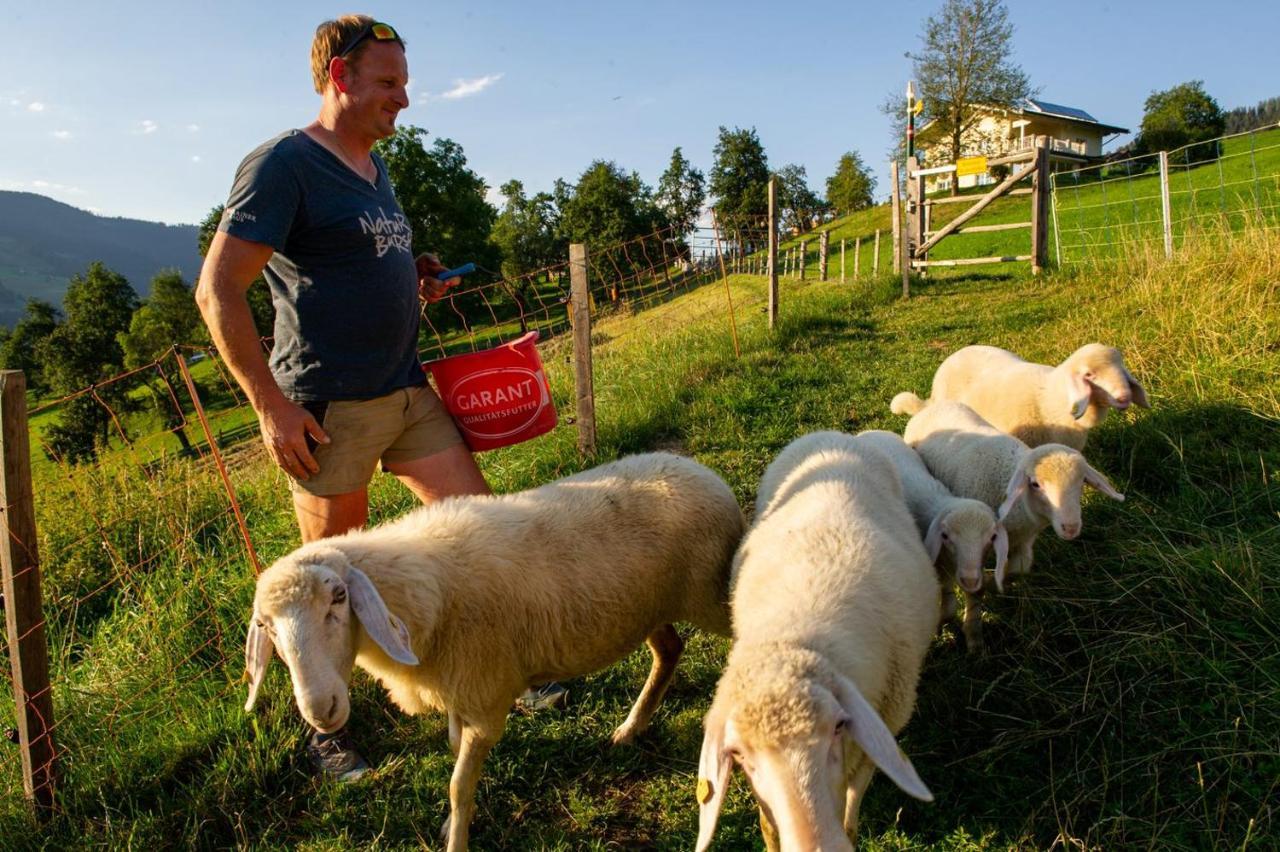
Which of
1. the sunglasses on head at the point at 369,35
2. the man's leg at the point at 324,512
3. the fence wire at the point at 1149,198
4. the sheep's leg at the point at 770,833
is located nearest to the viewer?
the sheep's leg at the point at 770,833

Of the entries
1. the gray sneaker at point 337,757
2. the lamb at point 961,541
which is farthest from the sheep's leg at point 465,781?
the lamb at point 961,541

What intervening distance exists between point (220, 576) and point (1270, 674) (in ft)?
16.5

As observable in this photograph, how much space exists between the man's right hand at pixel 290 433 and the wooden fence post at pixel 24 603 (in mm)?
967

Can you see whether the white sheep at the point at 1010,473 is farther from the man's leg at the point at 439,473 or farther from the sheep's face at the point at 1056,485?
the man's leg at the point at 439,473

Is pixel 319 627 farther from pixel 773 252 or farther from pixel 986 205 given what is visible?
pixel 986 205

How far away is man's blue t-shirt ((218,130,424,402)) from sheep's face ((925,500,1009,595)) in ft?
7.92

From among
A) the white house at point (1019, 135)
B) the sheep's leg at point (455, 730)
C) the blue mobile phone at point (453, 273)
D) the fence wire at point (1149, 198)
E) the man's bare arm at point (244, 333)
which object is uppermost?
the white house at point (1019, 135)

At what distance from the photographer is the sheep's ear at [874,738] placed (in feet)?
5.26

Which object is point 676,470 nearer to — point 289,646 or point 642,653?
point 642,653

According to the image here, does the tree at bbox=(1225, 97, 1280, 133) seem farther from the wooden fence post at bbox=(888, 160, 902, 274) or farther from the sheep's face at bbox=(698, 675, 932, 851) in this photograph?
the sheep's face at bbox=(698, 675, 932, 851)

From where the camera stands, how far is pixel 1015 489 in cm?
329

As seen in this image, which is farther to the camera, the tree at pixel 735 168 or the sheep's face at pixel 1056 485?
the tree at pixel 735 168

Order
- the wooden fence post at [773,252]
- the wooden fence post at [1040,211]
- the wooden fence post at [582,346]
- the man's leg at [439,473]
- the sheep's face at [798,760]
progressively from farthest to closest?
the wooden fence post at [1040,211] < the wooden fence post at [773,252] < the wooden fence post at [582,346] < the man's leg at [439,473] < the sheep's face at [798,760]

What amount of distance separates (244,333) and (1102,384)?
442 cm
